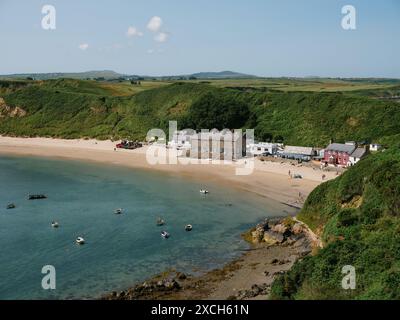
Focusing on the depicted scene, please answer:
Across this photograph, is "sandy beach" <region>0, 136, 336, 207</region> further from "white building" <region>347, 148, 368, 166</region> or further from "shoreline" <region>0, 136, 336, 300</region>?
"white building" <region>347, 148, 368, 166</region>

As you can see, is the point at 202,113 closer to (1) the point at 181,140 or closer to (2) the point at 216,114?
(2) the point at 216,114

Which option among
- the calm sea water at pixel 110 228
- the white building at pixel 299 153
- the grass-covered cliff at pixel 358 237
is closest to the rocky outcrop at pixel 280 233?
the grass-covered cliff at pixel 358 237

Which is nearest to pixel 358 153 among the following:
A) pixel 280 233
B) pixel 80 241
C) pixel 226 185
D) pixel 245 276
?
pixel 226 185

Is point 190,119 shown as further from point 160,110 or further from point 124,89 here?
point 124,89

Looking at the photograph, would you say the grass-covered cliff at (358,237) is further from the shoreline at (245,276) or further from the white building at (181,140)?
the white building at (181,140)

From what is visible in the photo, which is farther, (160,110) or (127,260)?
(160,110)
